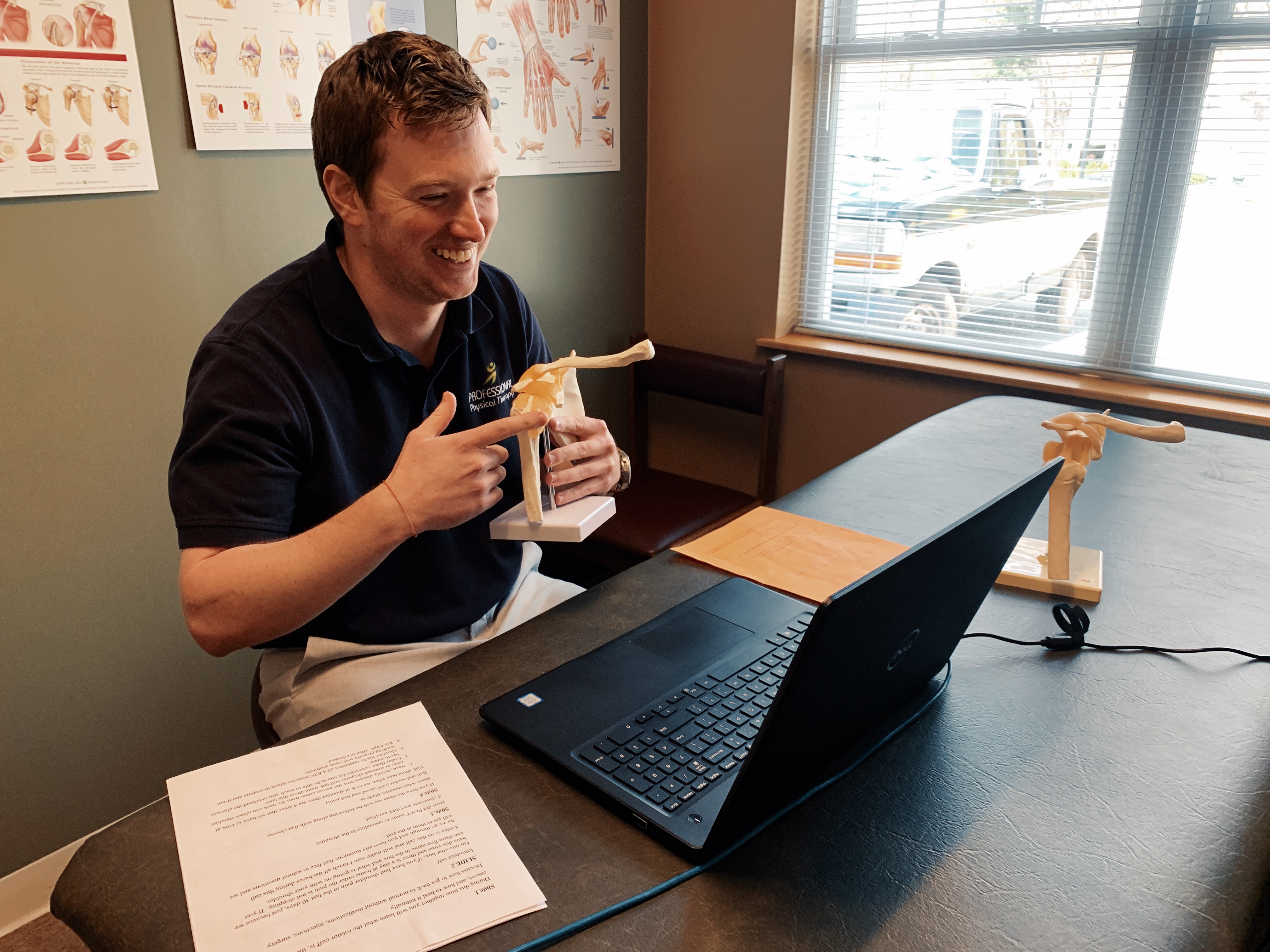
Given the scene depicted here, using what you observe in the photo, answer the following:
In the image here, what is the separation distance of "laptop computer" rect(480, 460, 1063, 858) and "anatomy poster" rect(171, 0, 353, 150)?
135cm

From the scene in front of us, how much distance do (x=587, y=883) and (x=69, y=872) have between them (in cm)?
41

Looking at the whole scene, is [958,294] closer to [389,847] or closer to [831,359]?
[831,359]

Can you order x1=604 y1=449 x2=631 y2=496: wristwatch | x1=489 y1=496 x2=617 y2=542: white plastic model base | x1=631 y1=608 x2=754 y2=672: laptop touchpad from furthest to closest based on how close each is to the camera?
x1=604 y1=449 x2=631 y2=496: wristwatch → x1=489 y1=496 x2=617 y2=542: white plastic model base → x1=631 y1=608 x2=754 y2=672: laptop touchpad

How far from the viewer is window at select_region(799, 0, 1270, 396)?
213cm

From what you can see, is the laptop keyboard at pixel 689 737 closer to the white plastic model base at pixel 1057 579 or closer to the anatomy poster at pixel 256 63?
the white plastic model base at pixel 1057 579

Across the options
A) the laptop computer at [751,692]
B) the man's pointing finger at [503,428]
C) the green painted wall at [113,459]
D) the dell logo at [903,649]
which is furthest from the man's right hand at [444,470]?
the green painted wall at [113,459]

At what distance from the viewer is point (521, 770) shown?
0.79 meters

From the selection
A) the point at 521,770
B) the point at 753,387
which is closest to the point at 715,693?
the point at 521,770

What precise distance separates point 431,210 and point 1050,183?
72.9 inches

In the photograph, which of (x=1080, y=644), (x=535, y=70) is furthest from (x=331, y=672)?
(x=535, y=70)

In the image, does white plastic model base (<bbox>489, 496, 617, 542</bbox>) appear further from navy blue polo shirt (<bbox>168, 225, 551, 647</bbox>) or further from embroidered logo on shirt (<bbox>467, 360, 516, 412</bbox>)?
embroidered logo on shirt (<bbox>467, 360, 516, 412</bbox>)

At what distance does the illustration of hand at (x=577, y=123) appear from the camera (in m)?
2.61

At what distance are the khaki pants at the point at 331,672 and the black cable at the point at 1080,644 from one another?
2.09 feet

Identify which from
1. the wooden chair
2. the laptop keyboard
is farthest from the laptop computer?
the wooden chair
